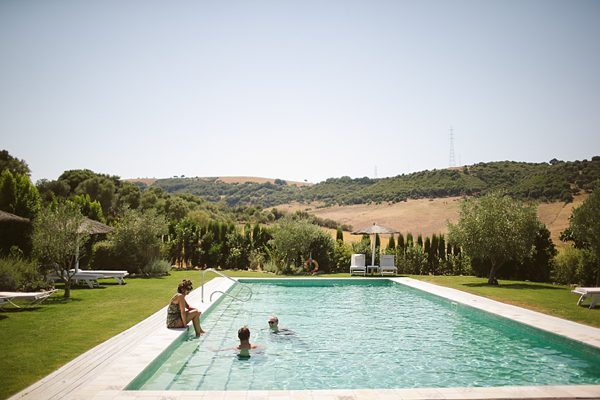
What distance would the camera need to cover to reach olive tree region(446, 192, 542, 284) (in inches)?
548

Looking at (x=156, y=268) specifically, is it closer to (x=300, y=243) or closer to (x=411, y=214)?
(x=300, y=243)

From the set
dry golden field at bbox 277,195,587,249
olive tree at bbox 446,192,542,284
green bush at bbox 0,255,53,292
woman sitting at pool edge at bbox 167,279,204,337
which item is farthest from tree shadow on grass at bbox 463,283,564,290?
dry golden field at bbox 277,195,587,249

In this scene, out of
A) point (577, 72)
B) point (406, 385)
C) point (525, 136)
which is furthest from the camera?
point (525, 136)

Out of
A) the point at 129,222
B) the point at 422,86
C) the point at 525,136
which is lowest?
the point at 129,222

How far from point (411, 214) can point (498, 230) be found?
112 ft

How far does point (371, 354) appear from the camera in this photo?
695cm

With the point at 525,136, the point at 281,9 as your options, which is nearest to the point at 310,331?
the point at 281,9

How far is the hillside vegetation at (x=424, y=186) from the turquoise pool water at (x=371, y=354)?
35.0 meters

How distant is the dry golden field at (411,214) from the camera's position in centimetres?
3731

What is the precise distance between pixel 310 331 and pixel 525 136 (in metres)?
19.3

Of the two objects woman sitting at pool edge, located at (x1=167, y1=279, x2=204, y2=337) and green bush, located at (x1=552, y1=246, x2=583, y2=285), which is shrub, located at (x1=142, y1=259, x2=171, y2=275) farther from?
green bush, located at (x1=552, y1=246, x2=583, y2=285)

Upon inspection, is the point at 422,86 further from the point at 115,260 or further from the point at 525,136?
the point at 115,260

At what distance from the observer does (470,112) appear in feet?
68.4

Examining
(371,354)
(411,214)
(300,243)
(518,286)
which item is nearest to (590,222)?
(518,286)
